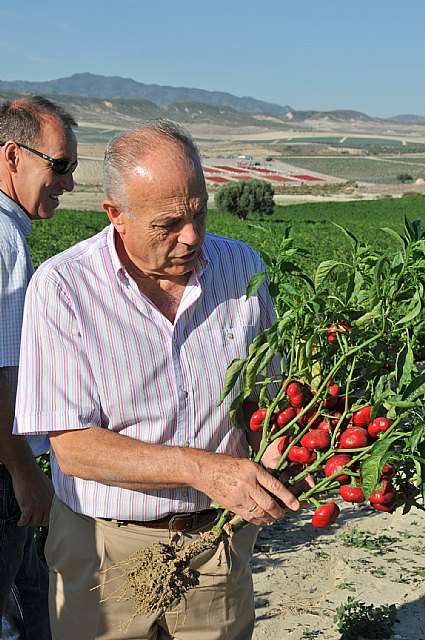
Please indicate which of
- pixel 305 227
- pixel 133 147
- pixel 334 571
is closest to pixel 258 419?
pixel 133 147

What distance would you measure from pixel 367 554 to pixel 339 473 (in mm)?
3021

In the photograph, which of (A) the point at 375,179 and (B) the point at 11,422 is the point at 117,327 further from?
(A) the point at 375,179

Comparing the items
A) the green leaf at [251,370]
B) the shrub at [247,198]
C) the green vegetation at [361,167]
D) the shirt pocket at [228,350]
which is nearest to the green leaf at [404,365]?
the green leaf at [251,370]

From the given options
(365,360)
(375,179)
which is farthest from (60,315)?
(375,179)

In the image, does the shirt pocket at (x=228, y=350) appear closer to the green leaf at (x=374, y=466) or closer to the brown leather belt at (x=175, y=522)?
the brown leather belt at (x=175, y=522)

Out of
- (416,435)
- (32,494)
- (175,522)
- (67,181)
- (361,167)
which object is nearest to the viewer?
(416,435)

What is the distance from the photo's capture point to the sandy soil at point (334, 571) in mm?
4008

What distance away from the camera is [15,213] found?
9.07 feet

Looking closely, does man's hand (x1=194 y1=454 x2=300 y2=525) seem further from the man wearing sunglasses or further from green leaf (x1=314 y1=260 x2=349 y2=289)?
the man wearing sunglasses

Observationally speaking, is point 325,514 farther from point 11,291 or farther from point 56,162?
point 56,162

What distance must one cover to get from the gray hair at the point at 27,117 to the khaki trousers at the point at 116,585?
1.27m

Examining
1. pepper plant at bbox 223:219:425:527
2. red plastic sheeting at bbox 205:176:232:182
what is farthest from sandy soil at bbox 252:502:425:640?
red plastic sheeting at bbox 205:176:232:182

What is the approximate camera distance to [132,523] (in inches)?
90.9

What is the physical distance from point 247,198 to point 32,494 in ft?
146
